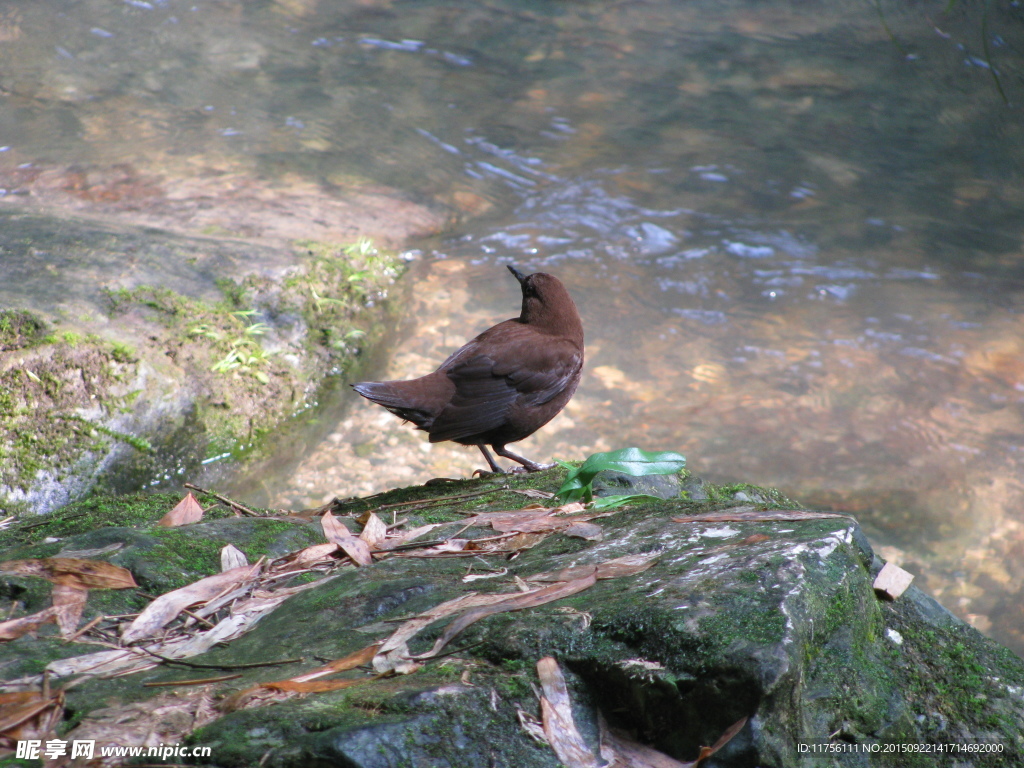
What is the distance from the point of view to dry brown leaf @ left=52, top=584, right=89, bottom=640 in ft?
5.68

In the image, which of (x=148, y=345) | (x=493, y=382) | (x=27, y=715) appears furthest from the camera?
(x=148, y=345)

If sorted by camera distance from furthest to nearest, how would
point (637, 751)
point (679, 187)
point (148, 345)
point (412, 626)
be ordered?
point (679, 187), point (148, 345), point (412, 626), point (637, 751)

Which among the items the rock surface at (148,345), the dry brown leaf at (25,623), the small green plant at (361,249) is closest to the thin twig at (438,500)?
the dry brown leaf at (25,623)

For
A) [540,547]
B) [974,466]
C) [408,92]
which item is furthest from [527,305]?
[408,92]

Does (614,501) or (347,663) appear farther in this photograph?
(614,501)

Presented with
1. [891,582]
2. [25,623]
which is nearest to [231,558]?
[25,623]

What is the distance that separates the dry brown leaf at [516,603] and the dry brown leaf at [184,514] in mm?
1512

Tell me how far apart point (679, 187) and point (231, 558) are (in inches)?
338

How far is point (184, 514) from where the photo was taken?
2.71 meters

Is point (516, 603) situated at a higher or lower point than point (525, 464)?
higher

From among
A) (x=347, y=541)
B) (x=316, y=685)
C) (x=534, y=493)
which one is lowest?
(x=534, y=493)

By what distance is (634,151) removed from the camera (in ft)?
33.9

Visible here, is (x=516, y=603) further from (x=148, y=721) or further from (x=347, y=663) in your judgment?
(x=148, y=721)

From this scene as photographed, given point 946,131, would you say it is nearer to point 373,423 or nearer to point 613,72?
point 613,72
